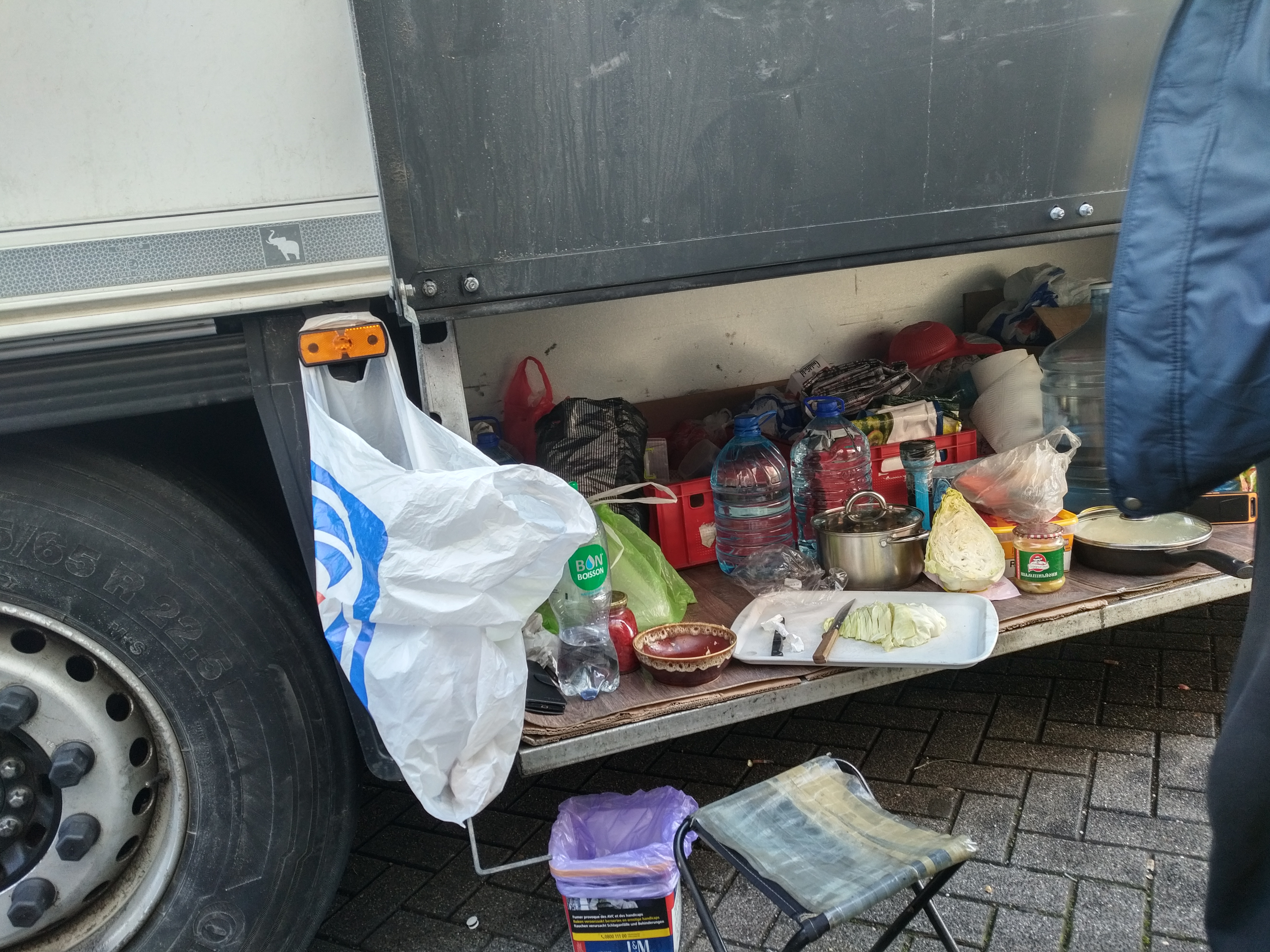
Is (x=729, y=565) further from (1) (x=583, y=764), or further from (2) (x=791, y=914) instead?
(2) (x=791, y=914)

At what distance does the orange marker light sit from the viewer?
1.67 meters

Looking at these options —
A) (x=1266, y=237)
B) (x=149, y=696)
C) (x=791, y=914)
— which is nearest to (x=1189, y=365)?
(x=1266, y=237)

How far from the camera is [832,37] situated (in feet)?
6.06

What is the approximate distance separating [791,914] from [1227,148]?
1162 millimetres

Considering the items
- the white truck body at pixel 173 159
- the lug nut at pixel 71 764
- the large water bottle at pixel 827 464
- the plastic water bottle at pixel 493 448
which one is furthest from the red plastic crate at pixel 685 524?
the lug nut at pixel 71 764

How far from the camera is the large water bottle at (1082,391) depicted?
10.3 ft

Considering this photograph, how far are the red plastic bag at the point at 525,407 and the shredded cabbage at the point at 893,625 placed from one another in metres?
1.27

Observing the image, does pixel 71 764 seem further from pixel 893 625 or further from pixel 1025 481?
pixel 1025 481

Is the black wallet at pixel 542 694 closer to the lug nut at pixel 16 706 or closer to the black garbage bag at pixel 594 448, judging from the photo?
the black garbage bag at pixel 594 448

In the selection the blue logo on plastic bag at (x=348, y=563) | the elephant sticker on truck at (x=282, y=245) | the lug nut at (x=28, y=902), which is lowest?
the lug nut at (x=28, y=902)

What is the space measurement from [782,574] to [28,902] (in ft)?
6.36

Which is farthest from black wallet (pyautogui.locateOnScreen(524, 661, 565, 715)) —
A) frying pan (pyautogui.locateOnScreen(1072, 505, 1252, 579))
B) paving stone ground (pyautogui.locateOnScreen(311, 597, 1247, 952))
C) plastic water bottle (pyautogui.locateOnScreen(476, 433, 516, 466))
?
frying pan (pyautogui.locateOnScreen(1072, 505, 1252, 579))

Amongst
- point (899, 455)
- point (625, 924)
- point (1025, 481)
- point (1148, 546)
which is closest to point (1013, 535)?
point (1025, 481)

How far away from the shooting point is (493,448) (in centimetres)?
275
